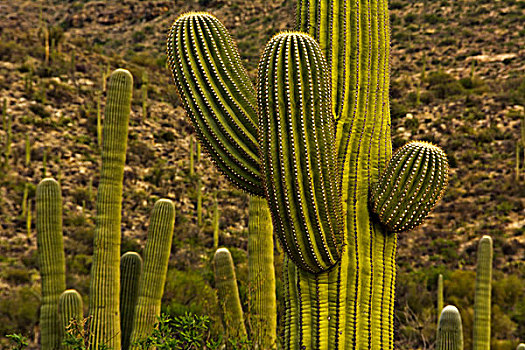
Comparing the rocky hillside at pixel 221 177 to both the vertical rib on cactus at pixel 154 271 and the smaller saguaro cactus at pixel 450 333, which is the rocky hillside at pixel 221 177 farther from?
the vertical rib on cactus at pixel 154 271

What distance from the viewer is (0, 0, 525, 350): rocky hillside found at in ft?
60.7

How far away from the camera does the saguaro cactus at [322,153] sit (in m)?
4.49

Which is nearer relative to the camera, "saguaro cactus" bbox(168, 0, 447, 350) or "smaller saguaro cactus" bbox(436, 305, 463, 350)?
"saguaro cactus" bbox(168, 0, 447, 350)

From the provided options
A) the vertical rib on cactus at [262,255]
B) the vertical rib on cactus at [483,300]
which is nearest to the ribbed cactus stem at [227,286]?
the vertical rib on cactus at [262,255]

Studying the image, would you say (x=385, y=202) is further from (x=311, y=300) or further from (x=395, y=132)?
(x=395, y=132)

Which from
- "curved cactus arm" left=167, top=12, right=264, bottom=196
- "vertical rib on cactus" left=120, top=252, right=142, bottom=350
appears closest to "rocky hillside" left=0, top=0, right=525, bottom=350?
"vertical rib on cactus" left=120, top=252, right=142, bottom=350

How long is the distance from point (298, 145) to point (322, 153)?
179 mm

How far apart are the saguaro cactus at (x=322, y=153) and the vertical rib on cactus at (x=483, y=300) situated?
6047 mm

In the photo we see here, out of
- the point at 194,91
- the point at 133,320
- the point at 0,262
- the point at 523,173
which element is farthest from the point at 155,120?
the point at 194,91

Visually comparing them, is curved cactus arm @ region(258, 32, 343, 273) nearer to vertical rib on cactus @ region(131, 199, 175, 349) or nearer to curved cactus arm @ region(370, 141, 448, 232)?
curved cactus arm @ region(370, 141, 448, 232)

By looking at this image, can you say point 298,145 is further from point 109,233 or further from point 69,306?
point 69,306

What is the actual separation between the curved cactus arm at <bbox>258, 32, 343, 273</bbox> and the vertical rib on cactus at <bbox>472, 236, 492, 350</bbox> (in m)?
6.68

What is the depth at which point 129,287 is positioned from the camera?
29.6 feet

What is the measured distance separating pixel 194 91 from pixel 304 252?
60.1 inches
